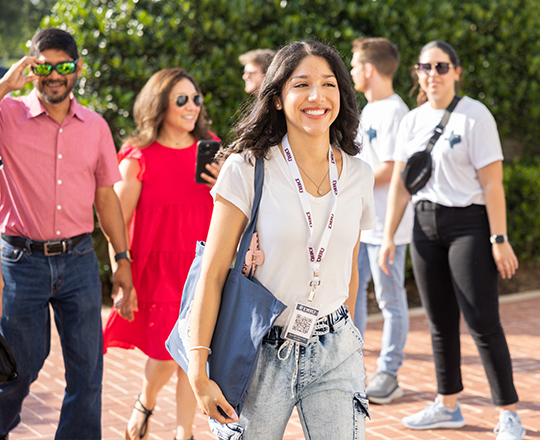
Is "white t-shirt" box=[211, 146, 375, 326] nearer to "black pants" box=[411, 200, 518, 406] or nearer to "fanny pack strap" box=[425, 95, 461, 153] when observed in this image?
"black pants" box=[411, 200, 518, 406]

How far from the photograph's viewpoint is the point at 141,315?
4227 mm

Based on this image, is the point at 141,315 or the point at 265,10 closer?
the point at 141,315

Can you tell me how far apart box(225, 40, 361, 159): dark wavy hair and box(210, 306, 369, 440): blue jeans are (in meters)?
0.68

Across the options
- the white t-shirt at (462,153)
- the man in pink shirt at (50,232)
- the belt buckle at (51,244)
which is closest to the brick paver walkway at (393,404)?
the man in pink shirt at (50,232)

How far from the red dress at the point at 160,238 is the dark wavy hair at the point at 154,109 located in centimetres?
11

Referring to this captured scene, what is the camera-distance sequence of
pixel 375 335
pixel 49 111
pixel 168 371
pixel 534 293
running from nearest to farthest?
pixel 49 111
pixel 168 371
pixel 375 335
pixel 534 293

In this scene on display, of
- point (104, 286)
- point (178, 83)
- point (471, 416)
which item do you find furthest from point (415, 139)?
point (104, 286)

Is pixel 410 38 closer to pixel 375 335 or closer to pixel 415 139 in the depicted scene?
pixel 375 335

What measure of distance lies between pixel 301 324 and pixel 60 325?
187 centimetres

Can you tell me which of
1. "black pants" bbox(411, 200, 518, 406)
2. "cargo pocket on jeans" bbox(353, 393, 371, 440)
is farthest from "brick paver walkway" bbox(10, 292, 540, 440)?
"cargo pocket on jeans" bbox(353, 393, 371, 440)

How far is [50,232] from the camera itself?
11.8 feet

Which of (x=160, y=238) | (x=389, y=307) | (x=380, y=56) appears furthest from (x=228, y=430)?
(x=380, y=56)

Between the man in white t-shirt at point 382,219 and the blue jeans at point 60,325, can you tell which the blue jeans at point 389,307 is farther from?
the blue jeans at point 60,325

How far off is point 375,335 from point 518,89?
14.8ft
